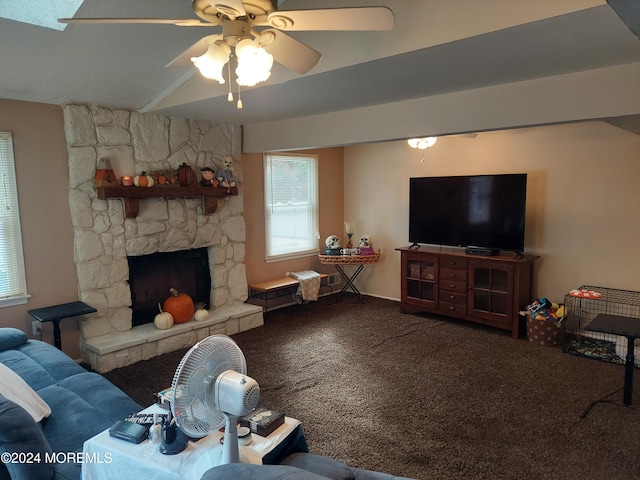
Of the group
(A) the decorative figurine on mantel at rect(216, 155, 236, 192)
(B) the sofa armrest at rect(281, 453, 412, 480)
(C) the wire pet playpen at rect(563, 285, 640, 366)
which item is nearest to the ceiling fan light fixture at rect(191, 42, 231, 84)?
(B) the sofa armrest at rect(281, 453, 412, 480)

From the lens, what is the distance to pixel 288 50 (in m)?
1.99

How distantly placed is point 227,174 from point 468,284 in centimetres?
298

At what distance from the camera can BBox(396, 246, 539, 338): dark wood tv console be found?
448cm

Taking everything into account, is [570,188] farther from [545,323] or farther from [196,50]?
[196,50]

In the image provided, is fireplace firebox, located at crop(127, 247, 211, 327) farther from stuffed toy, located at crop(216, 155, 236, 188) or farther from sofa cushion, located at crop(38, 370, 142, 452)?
sofa cushion, located at crop(38, 370, 142, 452)

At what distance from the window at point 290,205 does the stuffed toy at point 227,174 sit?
0.71 meters

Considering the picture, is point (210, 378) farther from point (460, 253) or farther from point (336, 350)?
point (460, 253)

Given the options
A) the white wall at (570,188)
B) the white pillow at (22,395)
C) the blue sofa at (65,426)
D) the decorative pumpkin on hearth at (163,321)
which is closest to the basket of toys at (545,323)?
the white wall at (570,188)

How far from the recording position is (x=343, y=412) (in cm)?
304

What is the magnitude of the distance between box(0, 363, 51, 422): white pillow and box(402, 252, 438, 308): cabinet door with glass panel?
4015 mm

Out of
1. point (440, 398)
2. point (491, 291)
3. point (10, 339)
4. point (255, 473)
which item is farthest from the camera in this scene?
point (491, 291)

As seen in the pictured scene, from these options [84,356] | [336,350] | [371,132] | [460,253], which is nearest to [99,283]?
[84,356]

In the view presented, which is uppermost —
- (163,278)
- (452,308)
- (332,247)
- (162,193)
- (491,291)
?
(162,193)

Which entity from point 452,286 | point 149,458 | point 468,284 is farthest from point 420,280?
point 149,458
